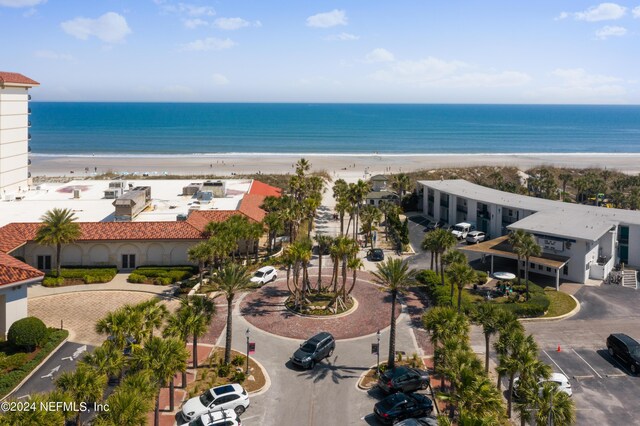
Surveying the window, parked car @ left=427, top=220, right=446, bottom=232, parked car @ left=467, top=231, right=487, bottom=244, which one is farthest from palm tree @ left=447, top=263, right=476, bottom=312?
the window

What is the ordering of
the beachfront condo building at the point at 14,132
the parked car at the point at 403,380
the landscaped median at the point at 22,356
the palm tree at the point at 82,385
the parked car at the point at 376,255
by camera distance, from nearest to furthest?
the palm tree at the point at 82,385, the parked car at the point at 403,380, the landscaped median at the point at 22,356, the parked car at the point at 376,255, the beachfront condo building at the point at 14,132

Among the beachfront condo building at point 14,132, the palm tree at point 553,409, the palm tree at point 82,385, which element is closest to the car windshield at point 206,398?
the palm tree at point 82,385

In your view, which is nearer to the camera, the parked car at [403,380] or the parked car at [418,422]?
the parked car at [418,422]

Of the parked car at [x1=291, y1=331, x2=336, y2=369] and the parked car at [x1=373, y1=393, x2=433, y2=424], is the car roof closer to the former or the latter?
the parked car at [x1=373, y1=393, x2=433, y2=424]

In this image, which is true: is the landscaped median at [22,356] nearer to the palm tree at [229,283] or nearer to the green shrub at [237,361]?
the palm tree at [229,283]

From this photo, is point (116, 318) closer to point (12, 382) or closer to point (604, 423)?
point (12, 382)

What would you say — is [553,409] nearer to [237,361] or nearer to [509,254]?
[237,361]
